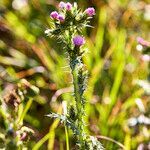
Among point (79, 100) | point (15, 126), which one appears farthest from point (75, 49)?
point (15, 126)

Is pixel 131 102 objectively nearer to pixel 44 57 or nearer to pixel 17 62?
pixel 44 57

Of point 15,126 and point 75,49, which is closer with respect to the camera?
point 15,126

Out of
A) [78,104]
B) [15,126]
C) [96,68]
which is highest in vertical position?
[96,68]

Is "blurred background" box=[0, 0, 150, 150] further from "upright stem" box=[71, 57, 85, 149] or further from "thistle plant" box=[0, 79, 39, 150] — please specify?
"upright stem" box=[71, 57, 85, 149]

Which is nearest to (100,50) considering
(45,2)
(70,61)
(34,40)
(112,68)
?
(112,68)

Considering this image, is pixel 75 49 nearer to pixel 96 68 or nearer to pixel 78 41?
pixel 78 41

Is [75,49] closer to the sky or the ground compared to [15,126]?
closer to the sky
